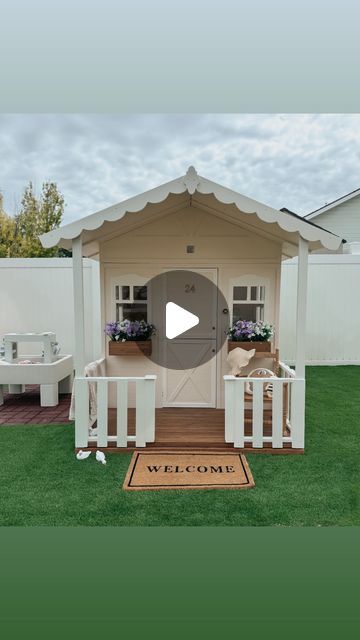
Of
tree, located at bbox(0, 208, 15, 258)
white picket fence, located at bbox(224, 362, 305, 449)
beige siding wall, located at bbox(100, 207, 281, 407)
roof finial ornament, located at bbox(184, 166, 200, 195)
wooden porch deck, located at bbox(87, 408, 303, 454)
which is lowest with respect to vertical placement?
wooden porch deck, located at bbox(87, 408, 303, 454)

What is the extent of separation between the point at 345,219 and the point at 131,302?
40.1 feet

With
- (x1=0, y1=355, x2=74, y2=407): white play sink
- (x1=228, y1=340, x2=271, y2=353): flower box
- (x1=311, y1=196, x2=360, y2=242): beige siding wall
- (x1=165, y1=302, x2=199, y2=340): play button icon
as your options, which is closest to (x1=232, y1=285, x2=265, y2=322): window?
(x1=228, y1=340, x2=271, y2=353): flower box

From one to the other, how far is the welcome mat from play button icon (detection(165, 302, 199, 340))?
177cm

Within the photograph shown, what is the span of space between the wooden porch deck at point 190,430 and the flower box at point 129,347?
827 millimetres

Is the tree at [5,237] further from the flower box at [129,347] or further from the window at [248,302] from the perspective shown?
the window at [248,302]

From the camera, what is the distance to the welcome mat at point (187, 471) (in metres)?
3.48

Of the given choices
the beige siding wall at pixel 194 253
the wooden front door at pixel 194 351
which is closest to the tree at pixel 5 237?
the beige siding wall at pixel 194 253

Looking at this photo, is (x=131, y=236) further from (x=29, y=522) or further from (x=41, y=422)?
(x=29, y=522)

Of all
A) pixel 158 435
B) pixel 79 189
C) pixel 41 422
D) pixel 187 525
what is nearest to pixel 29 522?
pixel 187 525

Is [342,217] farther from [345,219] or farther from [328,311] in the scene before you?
[328,311]

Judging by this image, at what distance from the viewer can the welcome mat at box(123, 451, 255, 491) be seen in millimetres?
3482

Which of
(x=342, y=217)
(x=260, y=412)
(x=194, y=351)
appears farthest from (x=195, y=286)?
(x=342, y=217)

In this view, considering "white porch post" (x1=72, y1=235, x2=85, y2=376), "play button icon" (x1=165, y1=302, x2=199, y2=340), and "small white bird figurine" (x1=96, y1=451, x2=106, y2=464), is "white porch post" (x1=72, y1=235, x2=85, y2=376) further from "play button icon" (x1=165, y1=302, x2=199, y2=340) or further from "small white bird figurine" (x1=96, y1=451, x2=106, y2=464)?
"play button icon" (x1=165, y1=302, x2=199, y2=340)

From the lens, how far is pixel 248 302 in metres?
5.36
